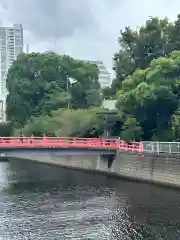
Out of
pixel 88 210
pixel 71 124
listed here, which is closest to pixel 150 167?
pixel 88 210

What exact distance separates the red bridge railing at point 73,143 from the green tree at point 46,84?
97.1 feet

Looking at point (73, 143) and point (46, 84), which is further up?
point (46, 84)

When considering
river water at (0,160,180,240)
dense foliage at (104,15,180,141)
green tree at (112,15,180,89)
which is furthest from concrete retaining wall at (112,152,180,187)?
green tree at (112,15,180,89)

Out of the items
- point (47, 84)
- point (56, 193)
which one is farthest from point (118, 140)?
point (47, 84)

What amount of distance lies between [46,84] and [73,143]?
37.1 m

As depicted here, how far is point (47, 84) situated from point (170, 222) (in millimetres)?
60217

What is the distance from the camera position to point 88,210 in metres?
32.2

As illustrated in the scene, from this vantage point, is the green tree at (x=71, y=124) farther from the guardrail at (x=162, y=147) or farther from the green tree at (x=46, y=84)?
the guardrail at (x=162, y=147)

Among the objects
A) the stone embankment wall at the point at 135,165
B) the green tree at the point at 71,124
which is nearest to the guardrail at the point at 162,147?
the stone embankment wall at the point at 135,165

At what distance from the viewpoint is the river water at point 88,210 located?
2608 centimetres

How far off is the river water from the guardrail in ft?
12.2

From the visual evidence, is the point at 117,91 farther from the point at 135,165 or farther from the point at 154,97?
the point at 135,165

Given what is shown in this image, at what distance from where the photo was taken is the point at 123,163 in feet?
165

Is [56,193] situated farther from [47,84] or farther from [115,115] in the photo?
[47,84]
